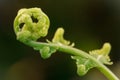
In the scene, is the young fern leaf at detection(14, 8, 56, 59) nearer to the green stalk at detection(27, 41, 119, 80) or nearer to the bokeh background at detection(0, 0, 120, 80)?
the green stalk at detection(27, 41, 119, 80)

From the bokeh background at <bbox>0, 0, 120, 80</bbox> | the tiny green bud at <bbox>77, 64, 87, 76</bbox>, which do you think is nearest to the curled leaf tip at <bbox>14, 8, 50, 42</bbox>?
the tiny green bud at <bbox>77, 64, 87, 76</bbox>

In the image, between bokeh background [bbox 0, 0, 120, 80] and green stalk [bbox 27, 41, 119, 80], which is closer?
green stalk [bbox 27, 41, 119, 80]

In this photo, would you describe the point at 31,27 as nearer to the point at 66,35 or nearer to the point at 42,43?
the point at 42,43

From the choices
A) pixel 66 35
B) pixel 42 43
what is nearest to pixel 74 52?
pixel 42 43

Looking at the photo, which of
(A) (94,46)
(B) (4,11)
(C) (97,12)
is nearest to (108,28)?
(C) (97,12)

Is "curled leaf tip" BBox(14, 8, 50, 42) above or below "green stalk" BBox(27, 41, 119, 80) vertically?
above

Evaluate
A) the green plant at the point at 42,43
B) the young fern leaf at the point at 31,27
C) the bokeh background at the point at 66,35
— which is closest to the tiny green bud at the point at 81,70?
the green plant at the point at 42,43
